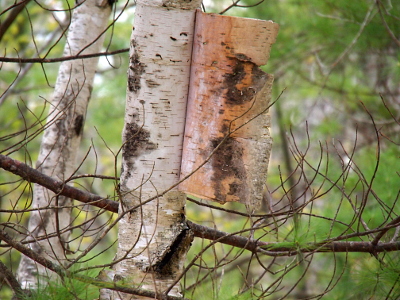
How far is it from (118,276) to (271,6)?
3679 millimetres

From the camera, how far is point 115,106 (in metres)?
5.05

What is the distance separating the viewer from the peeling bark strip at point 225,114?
54.2 inches

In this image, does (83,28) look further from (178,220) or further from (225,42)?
(178,220)

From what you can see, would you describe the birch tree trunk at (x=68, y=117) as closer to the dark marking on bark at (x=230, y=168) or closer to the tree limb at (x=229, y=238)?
the tree limb at (x=229, y=238)

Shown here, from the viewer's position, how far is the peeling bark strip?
1378mm

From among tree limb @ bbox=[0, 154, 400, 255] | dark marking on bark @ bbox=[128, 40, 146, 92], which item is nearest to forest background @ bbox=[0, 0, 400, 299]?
tree limb @ bbox=[0, 154, 400, 255]

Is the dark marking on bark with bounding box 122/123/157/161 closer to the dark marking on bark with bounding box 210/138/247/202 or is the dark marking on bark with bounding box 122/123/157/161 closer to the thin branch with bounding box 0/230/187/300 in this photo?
the dark marking on bark with bounding box 210/138/247/202

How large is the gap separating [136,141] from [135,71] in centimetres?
24

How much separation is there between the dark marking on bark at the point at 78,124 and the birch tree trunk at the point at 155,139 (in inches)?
34.0

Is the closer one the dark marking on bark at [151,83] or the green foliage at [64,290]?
the green foliage at [64,290]

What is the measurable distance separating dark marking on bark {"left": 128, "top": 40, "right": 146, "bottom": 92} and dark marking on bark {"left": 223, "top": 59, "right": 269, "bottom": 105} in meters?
0.29

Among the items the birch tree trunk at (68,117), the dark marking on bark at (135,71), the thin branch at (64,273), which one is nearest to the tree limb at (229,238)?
the thin branch at (64,273)

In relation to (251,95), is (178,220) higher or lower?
lower

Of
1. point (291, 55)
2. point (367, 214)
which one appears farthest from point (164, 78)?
point (291, 55)
